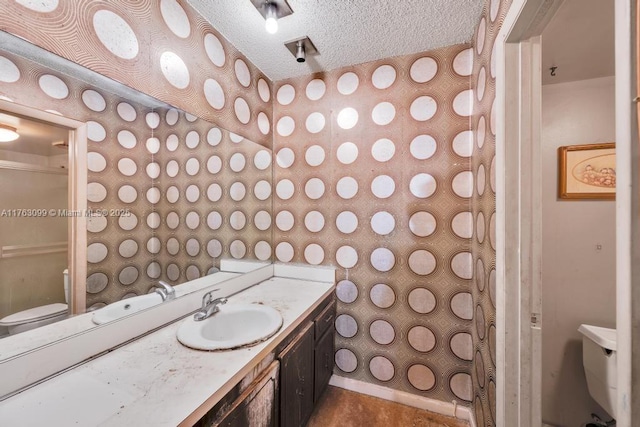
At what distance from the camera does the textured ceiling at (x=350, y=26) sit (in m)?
1.24

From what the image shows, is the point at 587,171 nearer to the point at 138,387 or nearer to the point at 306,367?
the point at 306,367

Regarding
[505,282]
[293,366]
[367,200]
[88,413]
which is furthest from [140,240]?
[505,282]

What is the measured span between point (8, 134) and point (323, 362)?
66.6 inches

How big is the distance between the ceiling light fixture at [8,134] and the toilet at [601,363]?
258 centimetres

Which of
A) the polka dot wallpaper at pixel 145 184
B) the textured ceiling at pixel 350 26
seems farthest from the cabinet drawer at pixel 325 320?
the textured ceiling at pixel 350 26

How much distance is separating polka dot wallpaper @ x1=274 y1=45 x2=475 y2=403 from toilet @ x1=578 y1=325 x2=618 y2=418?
2.06 ft

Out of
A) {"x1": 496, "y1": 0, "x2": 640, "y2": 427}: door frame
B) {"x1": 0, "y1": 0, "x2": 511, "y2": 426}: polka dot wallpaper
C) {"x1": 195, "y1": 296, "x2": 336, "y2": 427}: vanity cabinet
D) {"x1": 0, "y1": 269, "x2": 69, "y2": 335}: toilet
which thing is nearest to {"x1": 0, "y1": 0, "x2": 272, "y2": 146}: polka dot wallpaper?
{"x1": 0, "y1": 0, "x2": 511, "y2": 426}: polka dot wallpaper

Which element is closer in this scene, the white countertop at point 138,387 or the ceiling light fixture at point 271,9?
the white countertop at point 138,387

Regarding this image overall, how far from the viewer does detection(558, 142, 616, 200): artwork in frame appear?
1526 mm

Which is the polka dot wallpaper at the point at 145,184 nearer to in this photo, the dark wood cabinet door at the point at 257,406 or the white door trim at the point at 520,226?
the dark wood cabinet door at the point at 257,406

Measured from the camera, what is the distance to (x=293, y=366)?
1132mm

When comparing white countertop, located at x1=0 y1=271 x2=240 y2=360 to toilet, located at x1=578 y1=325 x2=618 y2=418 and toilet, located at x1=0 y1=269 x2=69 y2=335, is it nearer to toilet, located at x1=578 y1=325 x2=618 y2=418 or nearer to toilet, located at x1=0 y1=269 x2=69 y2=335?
toilet, located at x1=0 y1=269 x2=69 y2=335

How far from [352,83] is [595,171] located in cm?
164

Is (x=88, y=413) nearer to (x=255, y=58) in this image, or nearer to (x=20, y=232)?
(x=20, y=232)
